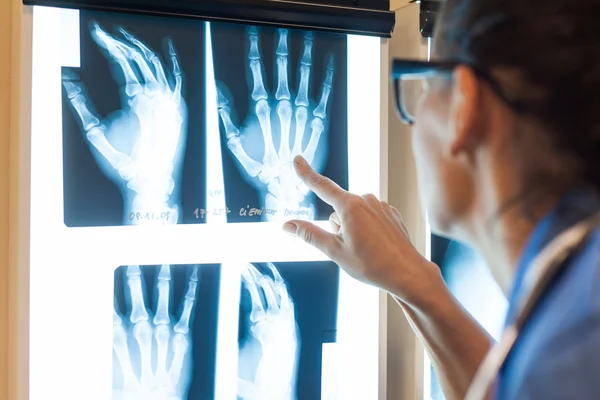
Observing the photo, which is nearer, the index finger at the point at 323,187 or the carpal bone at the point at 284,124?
the index finger at the point at 323,187

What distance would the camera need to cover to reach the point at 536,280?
0.52 metres

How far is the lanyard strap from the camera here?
0.52m

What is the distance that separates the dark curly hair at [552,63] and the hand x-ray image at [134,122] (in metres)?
0.55

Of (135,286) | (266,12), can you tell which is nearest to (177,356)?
(135,286)

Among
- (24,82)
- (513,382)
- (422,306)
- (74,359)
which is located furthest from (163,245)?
(513,382)

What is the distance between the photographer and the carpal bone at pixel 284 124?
109 cm

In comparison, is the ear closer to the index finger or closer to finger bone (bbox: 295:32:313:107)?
the index finger

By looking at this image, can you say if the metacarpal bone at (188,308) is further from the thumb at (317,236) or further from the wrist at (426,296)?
the wrist at (426,296)

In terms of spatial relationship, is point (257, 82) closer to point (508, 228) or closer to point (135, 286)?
point (135, 286)

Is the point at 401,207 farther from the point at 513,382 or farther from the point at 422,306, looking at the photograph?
the point at 513,382

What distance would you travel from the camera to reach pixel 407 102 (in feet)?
2.71

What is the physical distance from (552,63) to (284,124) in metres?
0.59

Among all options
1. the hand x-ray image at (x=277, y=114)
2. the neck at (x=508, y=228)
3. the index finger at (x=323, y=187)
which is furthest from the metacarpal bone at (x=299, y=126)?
the neck at (x=508, y=228)

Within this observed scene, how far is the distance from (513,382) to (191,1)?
783mm
